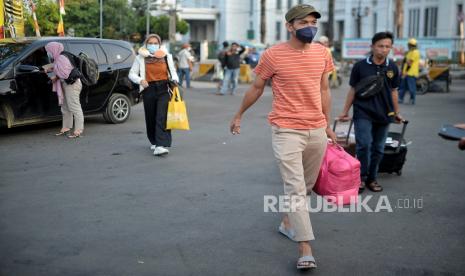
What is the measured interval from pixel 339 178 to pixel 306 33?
1.17 m

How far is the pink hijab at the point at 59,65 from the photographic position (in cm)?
999

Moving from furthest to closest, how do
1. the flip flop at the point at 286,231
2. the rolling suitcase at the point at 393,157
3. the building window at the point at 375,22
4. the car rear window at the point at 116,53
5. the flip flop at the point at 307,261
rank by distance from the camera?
1. the building window at the point at 375,22
2. the car rear window at the point at 116,53
3. the rolling suitcase at the point at 393,157
4. the flip flop at the point at 286,231
5. the flip flop at the point at 307,261

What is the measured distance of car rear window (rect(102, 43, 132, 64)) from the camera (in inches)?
467

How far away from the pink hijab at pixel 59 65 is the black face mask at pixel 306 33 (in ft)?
20.5

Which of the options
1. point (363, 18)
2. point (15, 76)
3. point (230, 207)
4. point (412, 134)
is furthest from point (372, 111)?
point (363, 18)

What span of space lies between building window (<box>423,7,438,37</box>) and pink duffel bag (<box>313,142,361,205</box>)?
4111cm

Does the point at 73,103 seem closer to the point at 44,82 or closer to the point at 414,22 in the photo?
the point at 44,82

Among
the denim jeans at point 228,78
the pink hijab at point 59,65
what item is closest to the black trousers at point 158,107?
the pink hijab at point 59,65

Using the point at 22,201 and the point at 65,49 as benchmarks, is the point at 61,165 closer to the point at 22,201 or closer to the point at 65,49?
the point at 22,201

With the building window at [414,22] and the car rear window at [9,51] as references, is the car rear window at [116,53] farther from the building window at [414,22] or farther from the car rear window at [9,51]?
the building window at [414,22]

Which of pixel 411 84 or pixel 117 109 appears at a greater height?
pixel 411 84

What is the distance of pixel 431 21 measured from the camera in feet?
144

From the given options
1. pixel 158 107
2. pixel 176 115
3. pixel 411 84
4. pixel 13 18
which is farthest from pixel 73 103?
pixel 411 84

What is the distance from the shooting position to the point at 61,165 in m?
8.27
